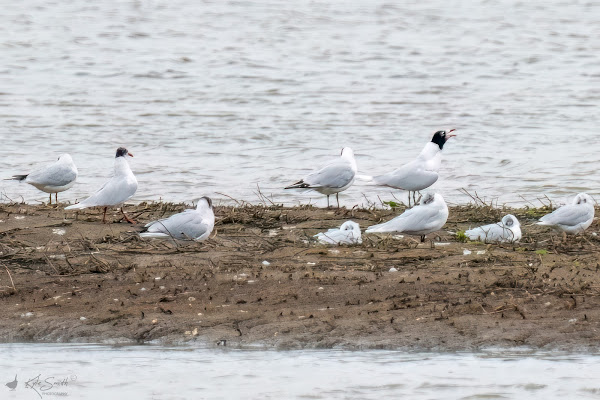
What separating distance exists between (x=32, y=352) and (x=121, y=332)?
2.11 ft

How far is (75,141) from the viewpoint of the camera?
58.0 ft

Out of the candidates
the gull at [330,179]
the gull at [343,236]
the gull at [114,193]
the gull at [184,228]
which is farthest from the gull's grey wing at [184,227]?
the gull at [330,179]

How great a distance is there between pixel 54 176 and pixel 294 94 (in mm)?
10910

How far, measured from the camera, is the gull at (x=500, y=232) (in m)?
9.22

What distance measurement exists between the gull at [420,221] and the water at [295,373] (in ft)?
8.82

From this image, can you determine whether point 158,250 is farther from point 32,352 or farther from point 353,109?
point 353,109

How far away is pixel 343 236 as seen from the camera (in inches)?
363

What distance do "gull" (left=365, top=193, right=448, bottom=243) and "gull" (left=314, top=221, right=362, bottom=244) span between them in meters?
0.17

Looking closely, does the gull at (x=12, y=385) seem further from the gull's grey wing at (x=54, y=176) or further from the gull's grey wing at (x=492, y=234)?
the gull's grey wing at (x=54, y=176)

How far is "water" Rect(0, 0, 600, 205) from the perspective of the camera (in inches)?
604

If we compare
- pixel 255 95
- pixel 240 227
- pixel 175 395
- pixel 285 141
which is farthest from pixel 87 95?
pixel 175 395

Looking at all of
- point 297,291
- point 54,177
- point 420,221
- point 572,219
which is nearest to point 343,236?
point 420,221

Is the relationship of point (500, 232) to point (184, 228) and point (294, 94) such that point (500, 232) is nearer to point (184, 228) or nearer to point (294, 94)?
point (184, 228)

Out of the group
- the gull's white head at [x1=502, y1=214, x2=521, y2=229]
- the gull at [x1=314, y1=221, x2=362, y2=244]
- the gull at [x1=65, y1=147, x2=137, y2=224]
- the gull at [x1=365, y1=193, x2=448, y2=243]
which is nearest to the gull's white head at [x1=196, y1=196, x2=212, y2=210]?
the gull at [x1=314, y1=221, x2=362, y2=244]
